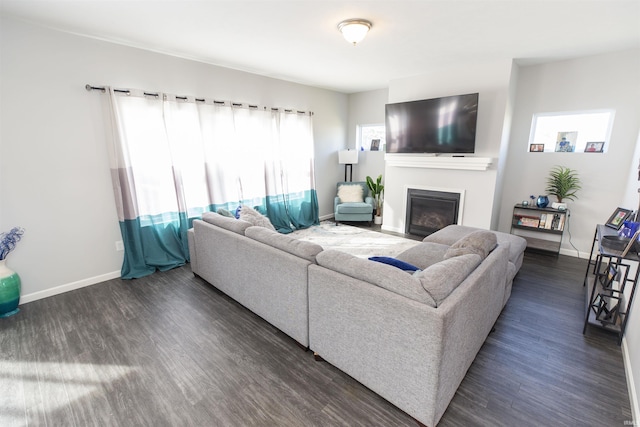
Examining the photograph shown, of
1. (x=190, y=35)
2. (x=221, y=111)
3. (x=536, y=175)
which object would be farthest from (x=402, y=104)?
(x=190, y=35)

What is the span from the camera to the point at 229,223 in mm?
2830

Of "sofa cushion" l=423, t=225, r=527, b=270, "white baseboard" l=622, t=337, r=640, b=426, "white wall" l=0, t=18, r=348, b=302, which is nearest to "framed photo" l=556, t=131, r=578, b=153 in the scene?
"sofa cushion" l=423, t=225, r=527, b=270

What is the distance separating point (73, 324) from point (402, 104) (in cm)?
499

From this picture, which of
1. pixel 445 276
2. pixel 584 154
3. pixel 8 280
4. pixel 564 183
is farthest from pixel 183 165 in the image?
pixel 584 154

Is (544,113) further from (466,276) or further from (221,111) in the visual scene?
(221,111)

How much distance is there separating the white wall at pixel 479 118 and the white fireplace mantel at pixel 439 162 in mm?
119

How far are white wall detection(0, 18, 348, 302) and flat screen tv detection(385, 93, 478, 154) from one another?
3.32 metres

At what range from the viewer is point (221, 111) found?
13.7ft

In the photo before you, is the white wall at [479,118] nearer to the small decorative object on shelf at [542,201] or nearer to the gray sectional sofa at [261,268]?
the small decorative object on shelf at [542,201]

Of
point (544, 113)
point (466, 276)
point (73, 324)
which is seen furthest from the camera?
point (544, 113)

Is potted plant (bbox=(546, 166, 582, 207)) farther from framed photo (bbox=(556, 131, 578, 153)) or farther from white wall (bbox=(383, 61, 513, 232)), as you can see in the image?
white wall (bbox=(383, 61, 513, 232))

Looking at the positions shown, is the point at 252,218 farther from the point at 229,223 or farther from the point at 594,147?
the point at 594,147

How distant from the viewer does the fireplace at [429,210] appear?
4.62m

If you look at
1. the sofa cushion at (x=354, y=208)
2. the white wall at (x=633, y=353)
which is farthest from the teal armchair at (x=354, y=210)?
the white wall at (x=633, y=353)
